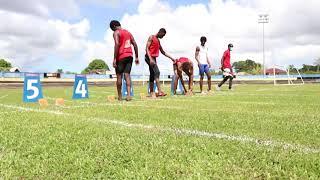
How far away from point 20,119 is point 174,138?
290cm

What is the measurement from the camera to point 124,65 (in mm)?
10234

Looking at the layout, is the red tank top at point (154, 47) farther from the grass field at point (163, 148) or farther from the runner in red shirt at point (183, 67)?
the grass field at point (163, 148)

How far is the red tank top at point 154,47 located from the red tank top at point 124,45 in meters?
1.57

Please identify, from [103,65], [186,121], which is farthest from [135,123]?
[103,65]

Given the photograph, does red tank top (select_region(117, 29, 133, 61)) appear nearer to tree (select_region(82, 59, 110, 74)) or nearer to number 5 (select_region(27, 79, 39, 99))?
number 5 (select_region(27, 79, 39, 99))

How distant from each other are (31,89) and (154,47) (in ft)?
11.4

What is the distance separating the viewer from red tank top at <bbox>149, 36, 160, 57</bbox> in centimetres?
1185

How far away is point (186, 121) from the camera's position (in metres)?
5.69

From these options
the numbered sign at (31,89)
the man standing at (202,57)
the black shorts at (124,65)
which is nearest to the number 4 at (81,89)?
the numbered sign at (31,89)

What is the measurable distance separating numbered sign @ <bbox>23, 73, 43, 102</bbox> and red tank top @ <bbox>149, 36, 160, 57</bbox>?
3.22 metres

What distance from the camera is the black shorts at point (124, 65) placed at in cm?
1018

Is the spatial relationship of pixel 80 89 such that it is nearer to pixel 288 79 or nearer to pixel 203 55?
pixel 203 55

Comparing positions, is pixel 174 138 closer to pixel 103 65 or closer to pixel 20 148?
pixel 20 148

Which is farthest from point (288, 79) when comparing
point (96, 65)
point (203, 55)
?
point (96, 65)
